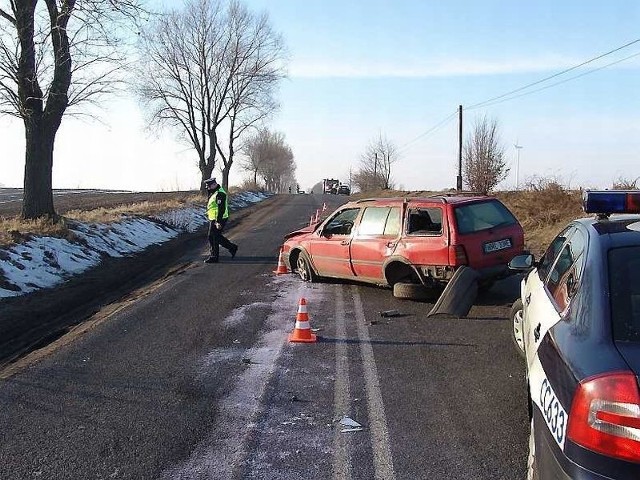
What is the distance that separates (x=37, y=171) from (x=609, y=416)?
1551 centimetres

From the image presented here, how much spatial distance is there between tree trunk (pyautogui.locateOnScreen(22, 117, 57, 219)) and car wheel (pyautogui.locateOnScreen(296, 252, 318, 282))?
7572 millimetres

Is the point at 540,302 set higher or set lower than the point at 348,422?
higher

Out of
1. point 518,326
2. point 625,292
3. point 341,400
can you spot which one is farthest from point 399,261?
point 625,292

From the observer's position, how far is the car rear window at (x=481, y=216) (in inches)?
335

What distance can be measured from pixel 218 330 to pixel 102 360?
1.54 metres

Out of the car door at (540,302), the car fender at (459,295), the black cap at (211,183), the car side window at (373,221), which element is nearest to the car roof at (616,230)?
the car door at (540,302)

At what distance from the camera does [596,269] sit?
3021 millimetres

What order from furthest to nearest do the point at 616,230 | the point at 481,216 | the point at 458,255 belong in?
the point at 481,216 < the point at 458,255 < the point at 616,230

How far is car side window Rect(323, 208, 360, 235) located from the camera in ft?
33.2

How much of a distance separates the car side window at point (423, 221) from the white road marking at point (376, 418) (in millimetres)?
2345

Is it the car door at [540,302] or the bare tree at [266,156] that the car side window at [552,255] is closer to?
the car door at [540,302]

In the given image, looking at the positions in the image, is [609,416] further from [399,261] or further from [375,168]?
[375,168]

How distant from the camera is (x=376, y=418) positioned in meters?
4.54

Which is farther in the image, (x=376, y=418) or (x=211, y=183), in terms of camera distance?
(x=211, y=183)
